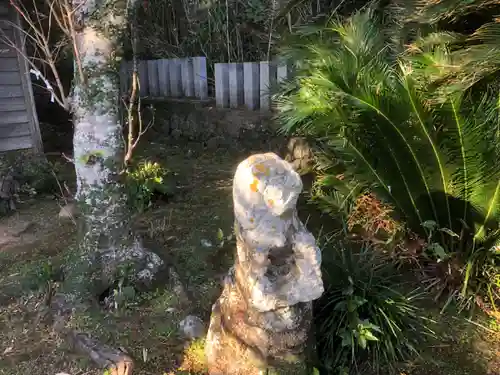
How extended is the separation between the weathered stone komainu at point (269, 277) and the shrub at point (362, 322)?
16.8 inches

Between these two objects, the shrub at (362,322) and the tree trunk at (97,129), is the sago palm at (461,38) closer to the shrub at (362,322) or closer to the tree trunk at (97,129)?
the shrub at (362,322)

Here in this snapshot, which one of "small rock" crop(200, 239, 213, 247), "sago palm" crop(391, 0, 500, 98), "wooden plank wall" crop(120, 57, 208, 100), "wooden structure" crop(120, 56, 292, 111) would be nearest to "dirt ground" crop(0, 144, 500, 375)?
"small rock" crop(200, 239, 213, 247)

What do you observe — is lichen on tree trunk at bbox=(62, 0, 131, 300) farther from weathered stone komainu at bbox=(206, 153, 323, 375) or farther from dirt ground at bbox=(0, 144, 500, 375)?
weathered stone komainu at bbox=(206, 153, 323, 375)

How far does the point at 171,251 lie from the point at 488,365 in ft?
8.11

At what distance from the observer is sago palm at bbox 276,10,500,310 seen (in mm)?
3072

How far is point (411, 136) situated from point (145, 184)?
2.84 m

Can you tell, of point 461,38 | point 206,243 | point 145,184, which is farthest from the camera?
point 145,184

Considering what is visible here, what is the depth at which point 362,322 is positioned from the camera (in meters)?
2.57

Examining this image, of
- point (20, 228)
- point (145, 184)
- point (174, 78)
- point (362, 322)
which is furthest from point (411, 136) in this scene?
point (174, 78)

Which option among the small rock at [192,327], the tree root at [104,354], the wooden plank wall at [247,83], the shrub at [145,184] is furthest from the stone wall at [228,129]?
the tree root at [104,354]

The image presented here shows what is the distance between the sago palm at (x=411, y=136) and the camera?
307cm

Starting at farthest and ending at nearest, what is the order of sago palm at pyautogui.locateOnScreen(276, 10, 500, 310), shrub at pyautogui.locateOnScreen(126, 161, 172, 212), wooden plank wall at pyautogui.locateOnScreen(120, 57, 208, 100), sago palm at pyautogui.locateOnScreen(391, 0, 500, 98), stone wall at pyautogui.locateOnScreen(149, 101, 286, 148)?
wooden plank wall at pyautogui.locateOnScreen(120, 57, 208, 100) < stone wall at pyautogui.locateOnScreen(149, 101, 286, 148) < shrub at pyautogui.locateOnScreen(126, 161, 172, 212) < sago palm at pyautogui.locateOnScreen(276, 10, 500, 310) < sago palm at pyautogui.locateOnScreen(391, 0, 500, 98)

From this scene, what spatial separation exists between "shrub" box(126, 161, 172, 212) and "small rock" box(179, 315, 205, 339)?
6.09ft

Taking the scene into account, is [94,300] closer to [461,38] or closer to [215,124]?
[461,38]
